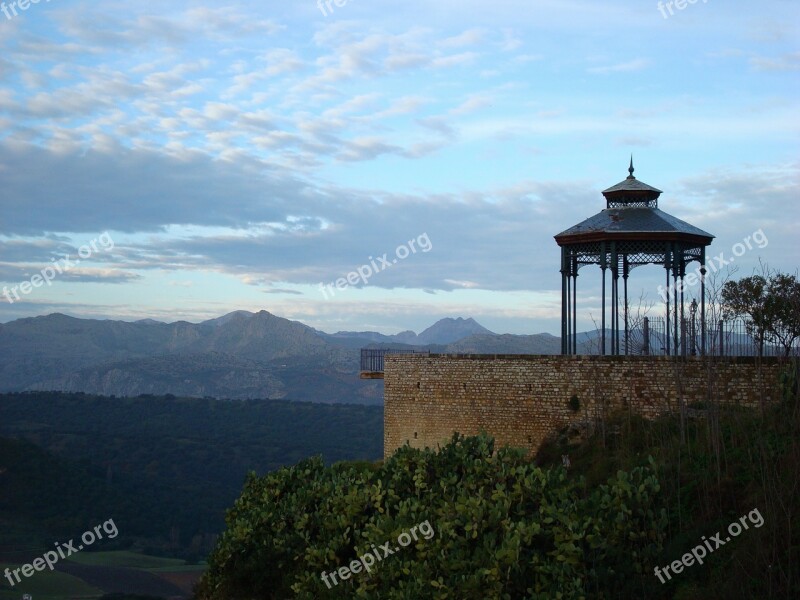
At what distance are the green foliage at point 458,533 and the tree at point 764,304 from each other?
10.5 meters

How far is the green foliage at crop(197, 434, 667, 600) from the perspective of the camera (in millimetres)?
10852

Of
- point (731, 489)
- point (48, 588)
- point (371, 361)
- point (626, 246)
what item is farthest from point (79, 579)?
point (731, 489)

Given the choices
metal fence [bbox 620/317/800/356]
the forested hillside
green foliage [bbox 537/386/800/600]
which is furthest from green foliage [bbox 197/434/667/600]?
the forested hillside

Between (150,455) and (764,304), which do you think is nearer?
(764,304)

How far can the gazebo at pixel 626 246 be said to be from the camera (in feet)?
70.8

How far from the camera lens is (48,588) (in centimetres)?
5328

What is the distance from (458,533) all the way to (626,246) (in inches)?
460

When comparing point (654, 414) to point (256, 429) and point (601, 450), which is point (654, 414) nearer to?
point (601, 450)

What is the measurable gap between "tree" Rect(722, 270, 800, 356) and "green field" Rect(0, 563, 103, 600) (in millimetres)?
42088

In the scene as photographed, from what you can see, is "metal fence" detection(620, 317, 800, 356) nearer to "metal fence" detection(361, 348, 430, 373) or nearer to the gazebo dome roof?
the gazebo dome roof

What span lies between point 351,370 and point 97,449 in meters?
94.6

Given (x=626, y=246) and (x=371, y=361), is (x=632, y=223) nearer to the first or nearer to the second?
(x=626, y=246)

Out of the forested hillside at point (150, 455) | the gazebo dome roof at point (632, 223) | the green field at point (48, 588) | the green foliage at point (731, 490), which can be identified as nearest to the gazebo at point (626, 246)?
the gazebo dome roof at point (632, 223)

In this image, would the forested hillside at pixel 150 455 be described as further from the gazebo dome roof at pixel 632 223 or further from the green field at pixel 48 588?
the gazebo dome roof at pixel 632 223
